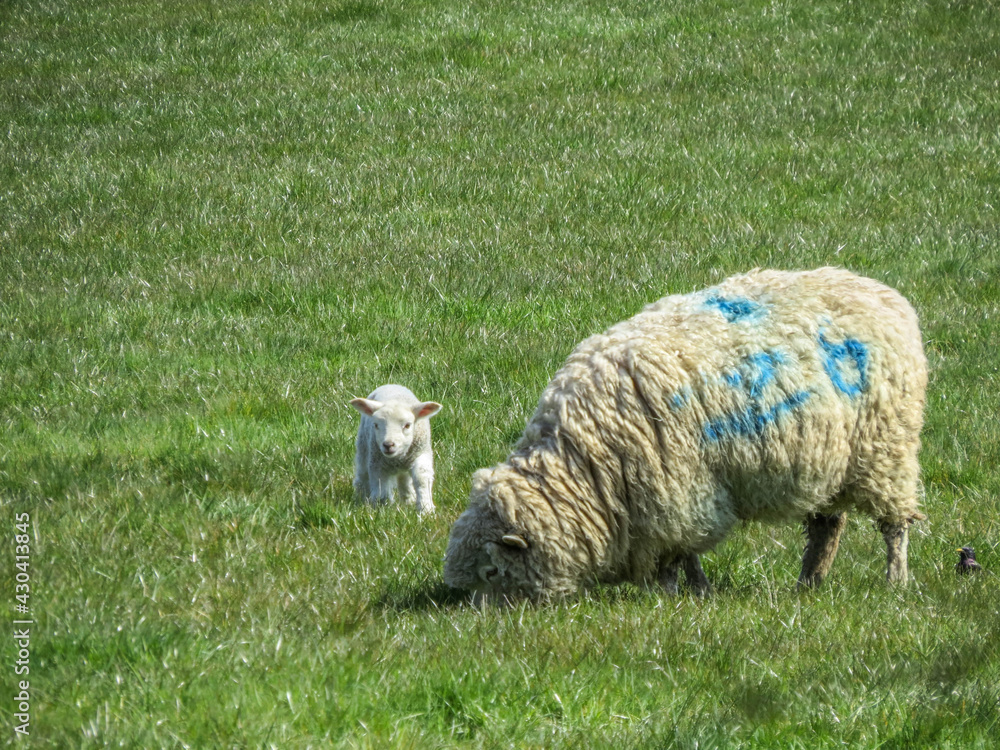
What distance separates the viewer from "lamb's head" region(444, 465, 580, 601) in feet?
16.1

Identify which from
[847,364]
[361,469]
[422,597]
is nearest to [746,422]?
[847,364]

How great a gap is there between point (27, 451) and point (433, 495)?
2.30 metres

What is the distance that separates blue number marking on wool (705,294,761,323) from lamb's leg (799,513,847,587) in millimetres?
1004

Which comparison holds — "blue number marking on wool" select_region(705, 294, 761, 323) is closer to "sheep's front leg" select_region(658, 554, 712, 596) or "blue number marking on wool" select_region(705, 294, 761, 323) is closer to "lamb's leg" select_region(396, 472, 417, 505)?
"sheep's front leg" select_region(658, 554, 712, 596)

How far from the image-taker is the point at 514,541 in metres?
4.85

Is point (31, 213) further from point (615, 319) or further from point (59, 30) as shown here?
point (59, 30)

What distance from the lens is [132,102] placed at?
14.9 m

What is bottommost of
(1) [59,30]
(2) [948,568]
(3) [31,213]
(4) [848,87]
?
(2) [948,568]

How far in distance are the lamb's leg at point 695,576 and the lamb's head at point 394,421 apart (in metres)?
1.54

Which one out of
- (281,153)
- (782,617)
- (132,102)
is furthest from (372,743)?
(132,102)

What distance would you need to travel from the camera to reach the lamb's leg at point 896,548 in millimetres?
5312

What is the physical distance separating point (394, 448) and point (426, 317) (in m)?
3.22

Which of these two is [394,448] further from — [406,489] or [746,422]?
[746,422]

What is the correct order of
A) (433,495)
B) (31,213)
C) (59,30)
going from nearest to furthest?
(433,495) → (31,213) → (59,30)
